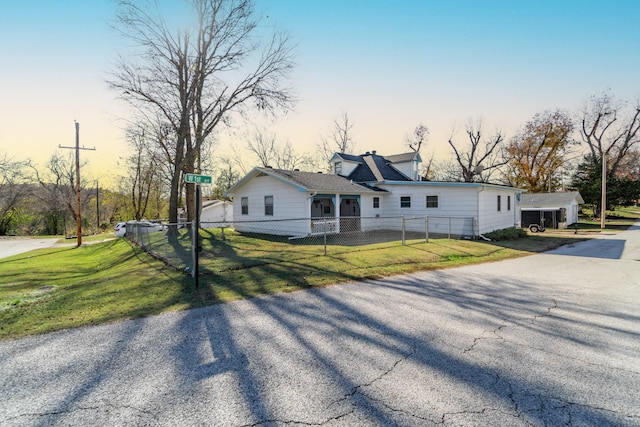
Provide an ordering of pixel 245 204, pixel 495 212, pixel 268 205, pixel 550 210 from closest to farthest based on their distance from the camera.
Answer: pixel 495 212 < pixel 268 205 < pixel 245 204 < pixel 550 210

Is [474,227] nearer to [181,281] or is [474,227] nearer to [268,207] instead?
[268,207]

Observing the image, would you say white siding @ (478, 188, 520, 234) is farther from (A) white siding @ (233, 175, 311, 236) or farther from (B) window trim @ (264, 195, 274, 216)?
(B) window trim @ (264, 195, 274, 216)

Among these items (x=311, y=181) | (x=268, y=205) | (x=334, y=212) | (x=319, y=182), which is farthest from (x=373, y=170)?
(x=268, y=205)

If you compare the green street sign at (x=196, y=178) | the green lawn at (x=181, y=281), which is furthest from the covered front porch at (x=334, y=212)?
the green street sign at (x=196, y=178)

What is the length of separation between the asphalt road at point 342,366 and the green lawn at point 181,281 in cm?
66

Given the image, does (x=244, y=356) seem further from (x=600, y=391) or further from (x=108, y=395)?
(x=600, y=391)

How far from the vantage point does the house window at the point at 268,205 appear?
60.4ft

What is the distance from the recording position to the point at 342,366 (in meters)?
3.28

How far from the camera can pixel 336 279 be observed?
23.9ft

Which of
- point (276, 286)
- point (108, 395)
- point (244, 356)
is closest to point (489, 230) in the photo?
point (276, 286)

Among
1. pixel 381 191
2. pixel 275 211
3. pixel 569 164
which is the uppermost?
pixel 569 164

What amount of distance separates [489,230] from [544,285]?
11279mm

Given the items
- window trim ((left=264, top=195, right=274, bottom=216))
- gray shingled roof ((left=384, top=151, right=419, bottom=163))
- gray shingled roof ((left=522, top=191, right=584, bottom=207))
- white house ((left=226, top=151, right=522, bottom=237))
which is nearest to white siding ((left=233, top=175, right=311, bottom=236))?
white house ((left=226, top=151, right=522, bottom=237))

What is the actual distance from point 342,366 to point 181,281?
4.92 m
